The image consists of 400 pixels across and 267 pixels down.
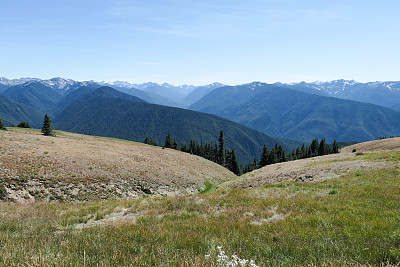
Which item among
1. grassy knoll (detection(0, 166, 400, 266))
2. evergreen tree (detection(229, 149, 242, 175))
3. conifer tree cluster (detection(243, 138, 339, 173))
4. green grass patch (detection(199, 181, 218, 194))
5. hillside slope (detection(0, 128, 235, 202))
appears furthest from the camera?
evergreen tree (detection(229, 149, 242, 175))

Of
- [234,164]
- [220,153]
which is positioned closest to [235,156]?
[234,164]

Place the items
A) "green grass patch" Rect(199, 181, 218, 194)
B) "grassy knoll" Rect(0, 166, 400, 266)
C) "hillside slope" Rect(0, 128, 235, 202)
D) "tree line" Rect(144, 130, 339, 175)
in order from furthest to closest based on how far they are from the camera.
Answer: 1. "tree line" Rect(144, 130, 339, 175)
2. "green grass patch" Rect(199, 181, 218, 194)
3. "hillside slope" Rect(0, 128, 235, 202)
4. "grassy knoll" Rect(0, 166, 400, 266)

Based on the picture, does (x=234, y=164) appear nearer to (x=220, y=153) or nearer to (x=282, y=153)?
(x=220, y=153)

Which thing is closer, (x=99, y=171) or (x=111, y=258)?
(x=111, y=258)

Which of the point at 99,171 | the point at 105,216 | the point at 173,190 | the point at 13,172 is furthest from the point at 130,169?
the point at 105,216

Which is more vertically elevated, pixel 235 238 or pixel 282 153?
pixel 235 238

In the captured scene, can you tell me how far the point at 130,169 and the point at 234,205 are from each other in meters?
23.0

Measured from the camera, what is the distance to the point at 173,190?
→ 2989 centimetres

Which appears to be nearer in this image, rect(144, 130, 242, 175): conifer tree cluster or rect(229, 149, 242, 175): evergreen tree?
Answer: rect(144, 130, 242, 175): conifer tree cluster

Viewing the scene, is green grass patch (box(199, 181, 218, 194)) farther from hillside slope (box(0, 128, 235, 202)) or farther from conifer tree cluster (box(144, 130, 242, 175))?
conifer tree cluster (box(144, 130, 242, 175))

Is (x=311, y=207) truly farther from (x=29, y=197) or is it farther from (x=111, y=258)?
(x=29, y=197)

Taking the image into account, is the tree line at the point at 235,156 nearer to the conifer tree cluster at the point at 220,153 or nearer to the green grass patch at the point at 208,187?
the conifer tree cluster at the point at 220,153

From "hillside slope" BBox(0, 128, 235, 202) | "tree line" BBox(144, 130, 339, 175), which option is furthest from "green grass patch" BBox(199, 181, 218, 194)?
"tree line" BBox(144, 130, 339, 175)

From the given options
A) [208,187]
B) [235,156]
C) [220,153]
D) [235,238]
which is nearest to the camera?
[235,238]
